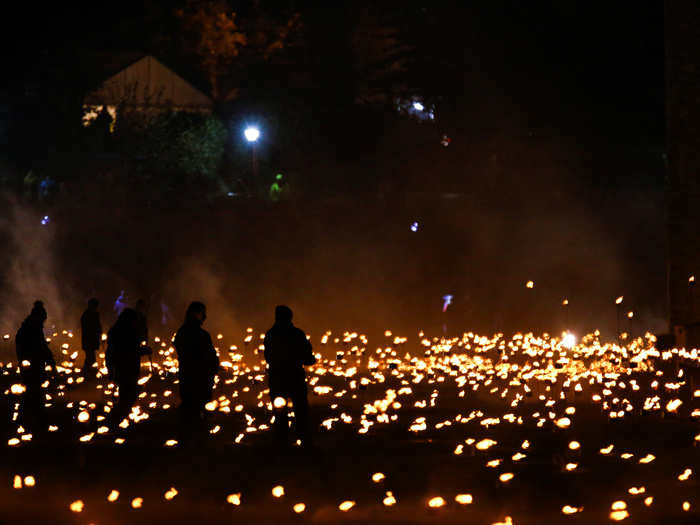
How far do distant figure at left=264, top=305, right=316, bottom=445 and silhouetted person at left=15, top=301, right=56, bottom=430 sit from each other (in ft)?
11.6

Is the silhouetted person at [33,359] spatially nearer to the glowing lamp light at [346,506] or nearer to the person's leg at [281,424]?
the person's leg at [281,424]

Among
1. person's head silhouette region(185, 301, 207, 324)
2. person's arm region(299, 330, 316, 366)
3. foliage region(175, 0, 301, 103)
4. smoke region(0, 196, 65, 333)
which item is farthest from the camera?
foliage region(175, 0, 301, 103)

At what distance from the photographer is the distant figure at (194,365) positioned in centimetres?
1204

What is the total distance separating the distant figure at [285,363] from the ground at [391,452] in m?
0.34

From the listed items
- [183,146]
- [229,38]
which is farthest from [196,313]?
[229,38]

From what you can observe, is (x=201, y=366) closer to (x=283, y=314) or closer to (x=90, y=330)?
(x=283, y=314)

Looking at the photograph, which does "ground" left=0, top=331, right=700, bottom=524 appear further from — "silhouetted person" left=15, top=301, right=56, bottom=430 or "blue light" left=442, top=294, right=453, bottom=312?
"blue light" left=442, top=294, right=453, bottom=312

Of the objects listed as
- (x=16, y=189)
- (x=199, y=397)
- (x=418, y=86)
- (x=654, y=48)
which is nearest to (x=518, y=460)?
(x=199, y=397)

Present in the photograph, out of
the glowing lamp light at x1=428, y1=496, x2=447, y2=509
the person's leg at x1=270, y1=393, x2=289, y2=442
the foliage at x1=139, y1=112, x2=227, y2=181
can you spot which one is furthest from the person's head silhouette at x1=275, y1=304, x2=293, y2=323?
the foliage at x1=139, y1=112, x2=227, y2=181

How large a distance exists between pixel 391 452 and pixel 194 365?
2.51 meters

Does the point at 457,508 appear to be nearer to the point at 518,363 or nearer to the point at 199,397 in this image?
the point at 199,397

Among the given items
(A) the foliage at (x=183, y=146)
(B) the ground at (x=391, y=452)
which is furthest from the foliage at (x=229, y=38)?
(B) the ground at (x=391, y=452)

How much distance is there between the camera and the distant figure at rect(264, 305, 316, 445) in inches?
466

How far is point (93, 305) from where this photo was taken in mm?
18766
